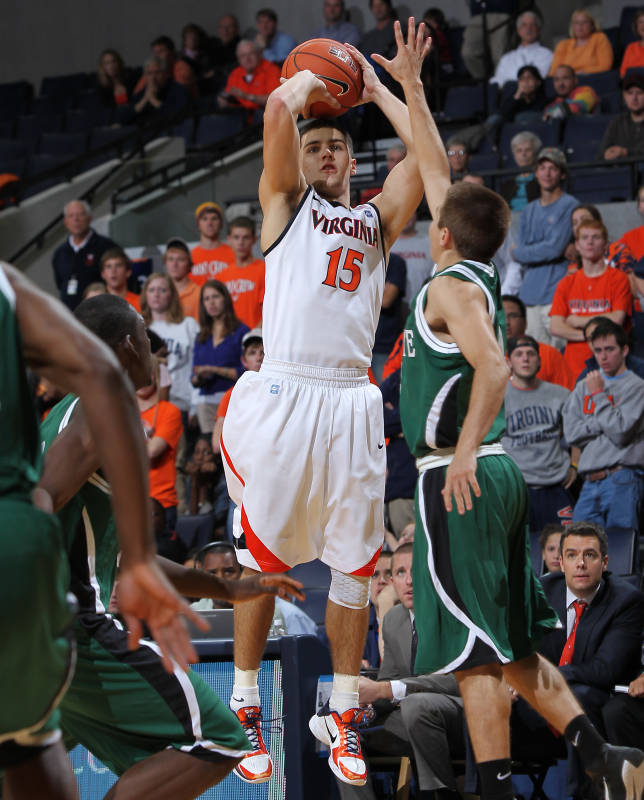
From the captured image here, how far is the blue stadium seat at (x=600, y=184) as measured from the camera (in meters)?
10.1

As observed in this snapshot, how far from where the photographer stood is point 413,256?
958 cm

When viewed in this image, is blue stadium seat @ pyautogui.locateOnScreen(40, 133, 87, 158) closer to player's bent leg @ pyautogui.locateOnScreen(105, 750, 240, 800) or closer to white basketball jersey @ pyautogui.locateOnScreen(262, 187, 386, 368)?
white basketball jersey @ pyautogui.locateOnScreen(262, 187, 386, 368)

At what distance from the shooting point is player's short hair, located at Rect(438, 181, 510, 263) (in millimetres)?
4430

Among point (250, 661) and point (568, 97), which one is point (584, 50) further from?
point (250, 661)

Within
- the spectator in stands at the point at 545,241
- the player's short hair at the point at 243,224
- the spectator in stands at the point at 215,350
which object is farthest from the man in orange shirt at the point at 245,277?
the spectator in stands at the point at 545,241

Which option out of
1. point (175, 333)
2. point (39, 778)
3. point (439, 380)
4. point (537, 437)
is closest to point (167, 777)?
point (39, 778)

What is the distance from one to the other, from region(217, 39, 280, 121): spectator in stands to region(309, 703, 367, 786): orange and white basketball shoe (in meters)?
10.4

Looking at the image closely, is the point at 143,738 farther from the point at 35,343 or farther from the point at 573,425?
the point at 573,425

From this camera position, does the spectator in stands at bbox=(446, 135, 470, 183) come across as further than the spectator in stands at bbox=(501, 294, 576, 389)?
Yes

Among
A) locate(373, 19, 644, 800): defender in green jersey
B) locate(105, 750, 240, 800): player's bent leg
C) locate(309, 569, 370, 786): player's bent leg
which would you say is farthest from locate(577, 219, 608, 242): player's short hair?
locate(105, 750, 240, 800): player's bent leg

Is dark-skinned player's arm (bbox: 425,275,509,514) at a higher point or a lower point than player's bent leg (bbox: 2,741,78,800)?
higher

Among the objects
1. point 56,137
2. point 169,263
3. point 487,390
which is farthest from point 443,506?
point 56,137

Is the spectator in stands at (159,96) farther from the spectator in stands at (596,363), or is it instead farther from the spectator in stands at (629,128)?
the spectator in stands at (596,363)

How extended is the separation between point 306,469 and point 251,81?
34.6 feet
